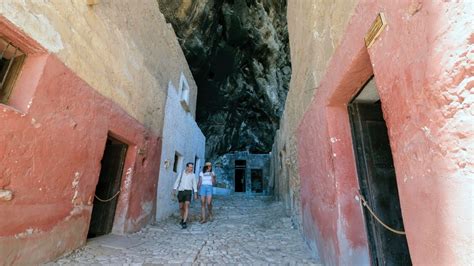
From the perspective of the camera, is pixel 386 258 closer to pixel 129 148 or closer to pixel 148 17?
pixel 129 148

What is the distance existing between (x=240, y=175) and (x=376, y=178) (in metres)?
18.5

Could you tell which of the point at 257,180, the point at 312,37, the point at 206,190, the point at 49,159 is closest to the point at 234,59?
the point at 206,190

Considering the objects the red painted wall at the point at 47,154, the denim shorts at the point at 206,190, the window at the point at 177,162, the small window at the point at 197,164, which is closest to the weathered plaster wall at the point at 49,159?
the red painted wall at the point at 47,154

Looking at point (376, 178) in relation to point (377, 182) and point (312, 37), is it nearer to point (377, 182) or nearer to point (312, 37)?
point (377, 182)

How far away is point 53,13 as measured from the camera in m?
2.90

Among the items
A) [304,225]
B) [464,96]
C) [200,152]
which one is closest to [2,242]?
[464,96]

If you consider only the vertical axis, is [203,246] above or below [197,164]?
below

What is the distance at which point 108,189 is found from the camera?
4.49 meters

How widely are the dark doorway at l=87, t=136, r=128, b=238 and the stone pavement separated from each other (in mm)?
366

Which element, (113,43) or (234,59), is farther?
(234,59)

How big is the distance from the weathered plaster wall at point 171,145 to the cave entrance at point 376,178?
4.72 m

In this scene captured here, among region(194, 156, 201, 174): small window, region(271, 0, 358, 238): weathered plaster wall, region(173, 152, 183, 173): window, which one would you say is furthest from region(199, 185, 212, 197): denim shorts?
region(194, 156, 201, 174): small window

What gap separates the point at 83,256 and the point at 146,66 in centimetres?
381

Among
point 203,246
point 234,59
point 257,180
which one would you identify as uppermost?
point 234,59
